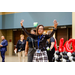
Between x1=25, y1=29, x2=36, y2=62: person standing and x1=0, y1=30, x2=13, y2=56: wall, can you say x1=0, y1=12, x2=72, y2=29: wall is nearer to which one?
x1=0, y1=30, x2=13, y2=56: wall

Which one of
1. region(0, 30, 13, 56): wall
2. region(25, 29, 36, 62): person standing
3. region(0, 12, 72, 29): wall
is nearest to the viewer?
region(25, 29, 36, 62): person standing

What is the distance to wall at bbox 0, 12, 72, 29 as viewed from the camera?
7527 millimetres

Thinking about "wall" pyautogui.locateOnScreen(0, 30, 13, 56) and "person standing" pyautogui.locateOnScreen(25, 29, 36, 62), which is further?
"wall" pyautogui.locateOnScreen(0, 30, 13, 56)

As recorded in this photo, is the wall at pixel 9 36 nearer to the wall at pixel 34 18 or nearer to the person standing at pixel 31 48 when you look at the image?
the wall at pixel 34 18

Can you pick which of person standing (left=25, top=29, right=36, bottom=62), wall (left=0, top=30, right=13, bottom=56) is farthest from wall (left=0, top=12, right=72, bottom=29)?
person standing (left=25, top=29, right=36, bottom=62)

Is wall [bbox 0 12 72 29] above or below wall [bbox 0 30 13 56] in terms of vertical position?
above

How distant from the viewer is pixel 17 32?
10.6m

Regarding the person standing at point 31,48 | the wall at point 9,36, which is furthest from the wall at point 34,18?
the person standing at point 31,48

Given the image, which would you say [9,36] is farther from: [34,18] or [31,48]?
[31,48]

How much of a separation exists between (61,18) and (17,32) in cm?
433

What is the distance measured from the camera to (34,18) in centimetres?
853
